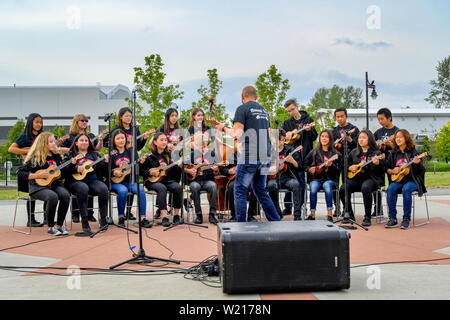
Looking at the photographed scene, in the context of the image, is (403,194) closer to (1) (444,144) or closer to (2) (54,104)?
(1) (444,144)

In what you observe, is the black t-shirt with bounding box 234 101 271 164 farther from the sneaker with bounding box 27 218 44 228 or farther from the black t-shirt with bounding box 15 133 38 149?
the sneaker with bounding box 27 218 44 228

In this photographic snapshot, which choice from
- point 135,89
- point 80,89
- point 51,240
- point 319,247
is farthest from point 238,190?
point 80,89

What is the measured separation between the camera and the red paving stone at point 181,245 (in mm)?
Answer: 4789

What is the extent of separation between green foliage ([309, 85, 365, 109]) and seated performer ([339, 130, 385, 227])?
59.2m

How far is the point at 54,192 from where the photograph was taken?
6547 millimetres

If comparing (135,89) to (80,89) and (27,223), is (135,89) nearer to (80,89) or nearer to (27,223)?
(27,223)

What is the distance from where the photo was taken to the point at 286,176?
8.05 meters

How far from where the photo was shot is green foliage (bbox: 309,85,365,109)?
65.1 metres

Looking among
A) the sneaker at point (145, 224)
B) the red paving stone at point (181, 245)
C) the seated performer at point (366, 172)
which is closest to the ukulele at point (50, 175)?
the red paving stone at point (181, 245)

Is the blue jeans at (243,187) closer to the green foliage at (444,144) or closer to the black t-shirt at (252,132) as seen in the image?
the black t-shirt at (252,132)

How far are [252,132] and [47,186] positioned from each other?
3.36 metres

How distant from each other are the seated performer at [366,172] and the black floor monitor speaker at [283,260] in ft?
13.2

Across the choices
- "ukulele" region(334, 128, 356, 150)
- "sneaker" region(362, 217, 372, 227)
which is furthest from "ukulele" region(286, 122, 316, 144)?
"sneaker" region(362, 217, 372, 227)
